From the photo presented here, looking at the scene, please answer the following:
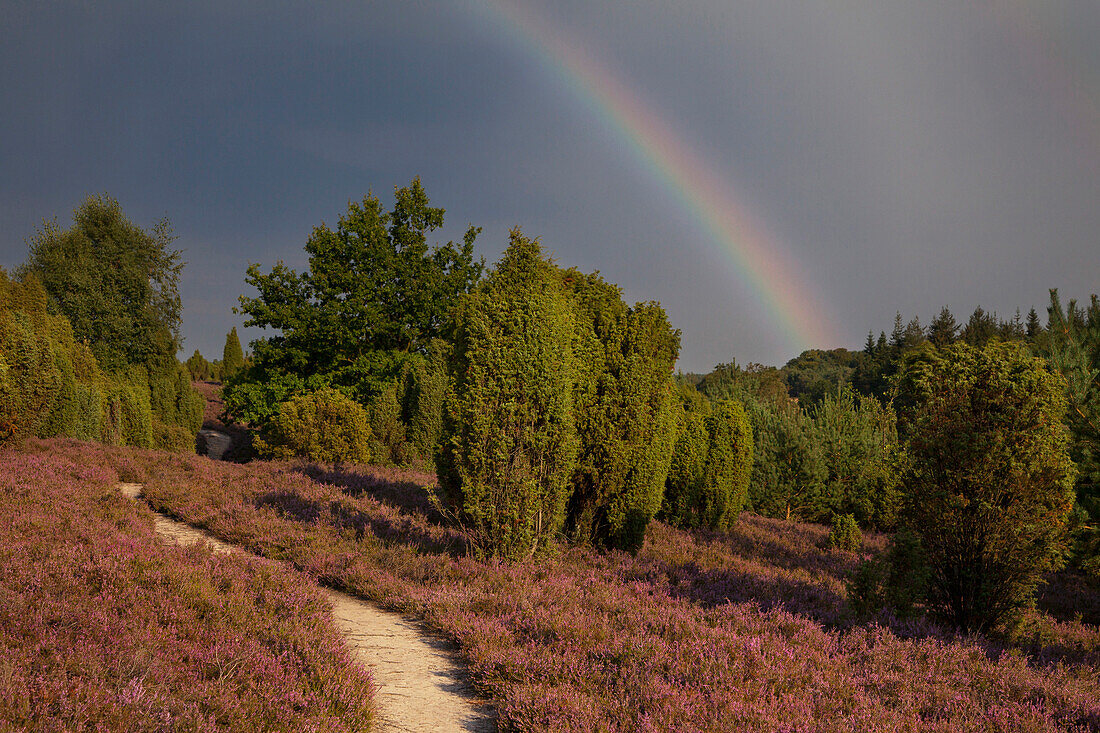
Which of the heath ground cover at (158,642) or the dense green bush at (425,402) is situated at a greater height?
the dense green bush at (425,402)

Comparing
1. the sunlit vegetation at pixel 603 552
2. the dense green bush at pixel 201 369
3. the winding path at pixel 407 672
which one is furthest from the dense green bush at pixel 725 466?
the dense green bush at pixel 201 369

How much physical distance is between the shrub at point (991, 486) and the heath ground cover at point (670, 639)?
0.78m

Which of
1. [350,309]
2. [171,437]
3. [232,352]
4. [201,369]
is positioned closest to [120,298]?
[171,437]

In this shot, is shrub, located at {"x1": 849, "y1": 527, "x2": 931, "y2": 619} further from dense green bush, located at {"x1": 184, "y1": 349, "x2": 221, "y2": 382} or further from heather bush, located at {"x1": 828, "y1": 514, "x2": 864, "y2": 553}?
dense green bush, located at {"x1": 184, "y1": 349, "x2": 221, "y2": 382}

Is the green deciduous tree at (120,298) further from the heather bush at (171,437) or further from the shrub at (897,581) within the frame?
the shrub at (897,581)

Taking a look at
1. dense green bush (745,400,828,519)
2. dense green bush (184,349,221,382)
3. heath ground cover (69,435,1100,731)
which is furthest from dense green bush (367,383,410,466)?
dense green bush (184,349,221,382)

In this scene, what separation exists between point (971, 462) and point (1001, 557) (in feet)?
4.12

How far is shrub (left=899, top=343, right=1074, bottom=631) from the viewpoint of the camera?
24.1 feet

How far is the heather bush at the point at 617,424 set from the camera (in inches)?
396

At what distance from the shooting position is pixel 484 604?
6.60m

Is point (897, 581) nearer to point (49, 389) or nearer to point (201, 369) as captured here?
point (49, 389)

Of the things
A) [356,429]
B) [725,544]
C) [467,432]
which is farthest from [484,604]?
[356,429]

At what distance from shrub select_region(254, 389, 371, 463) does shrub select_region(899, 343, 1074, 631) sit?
54.4 ft

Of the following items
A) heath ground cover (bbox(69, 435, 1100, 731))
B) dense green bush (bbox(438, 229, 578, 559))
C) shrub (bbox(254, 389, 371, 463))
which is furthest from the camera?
shrub (bbox(254, 389, 371, 463))
